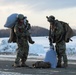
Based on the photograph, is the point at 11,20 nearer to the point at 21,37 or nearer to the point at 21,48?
the point at 21,37

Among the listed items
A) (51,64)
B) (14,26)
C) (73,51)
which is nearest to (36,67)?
(51,64)

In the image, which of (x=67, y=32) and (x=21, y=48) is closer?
(x=67, y=32)

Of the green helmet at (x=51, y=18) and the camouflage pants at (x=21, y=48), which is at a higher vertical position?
the green helmet at (x=51, y=18)

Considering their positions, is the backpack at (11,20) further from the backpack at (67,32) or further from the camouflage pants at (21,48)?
the backpack at (67,32)

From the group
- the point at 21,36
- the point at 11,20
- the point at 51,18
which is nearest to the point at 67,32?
the point at 51,18

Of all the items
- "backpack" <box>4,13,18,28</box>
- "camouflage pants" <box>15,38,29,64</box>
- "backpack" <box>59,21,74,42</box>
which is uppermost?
"backpack" <box>4,13,18,28</box>

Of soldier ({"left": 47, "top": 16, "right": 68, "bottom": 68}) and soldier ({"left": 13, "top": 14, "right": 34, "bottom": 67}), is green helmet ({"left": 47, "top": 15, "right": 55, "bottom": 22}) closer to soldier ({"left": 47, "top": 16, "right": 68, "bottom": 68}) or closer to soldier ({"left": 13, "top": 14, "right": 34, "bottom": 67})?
soldier ({"left": 47, "top": 16, "right": 68, "bottom": 68})

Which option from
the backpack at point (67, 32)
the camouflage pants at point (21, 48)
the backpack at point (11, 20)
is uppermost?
the backpack at point (11, 20)

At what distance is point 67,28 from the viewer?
14391mm

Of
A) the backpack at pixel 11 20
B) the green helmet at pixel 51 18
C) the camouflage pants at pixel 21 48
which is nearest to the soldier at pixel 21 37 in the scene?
the camouflage pants at pixel 21 48

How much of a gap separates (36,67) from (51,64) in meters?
0.54

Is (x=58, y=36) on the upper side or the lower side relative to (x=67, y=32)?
lower

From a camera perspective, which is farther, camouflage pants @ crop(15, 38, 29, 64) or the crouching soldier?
camouflage pants @ crop(15, 38, 29, 64)

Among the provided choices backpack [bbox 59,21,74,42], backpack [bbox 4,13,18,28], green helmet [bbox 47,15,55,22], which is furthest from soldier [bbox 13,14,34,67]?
backpack [bbox 59,21,74,42]
